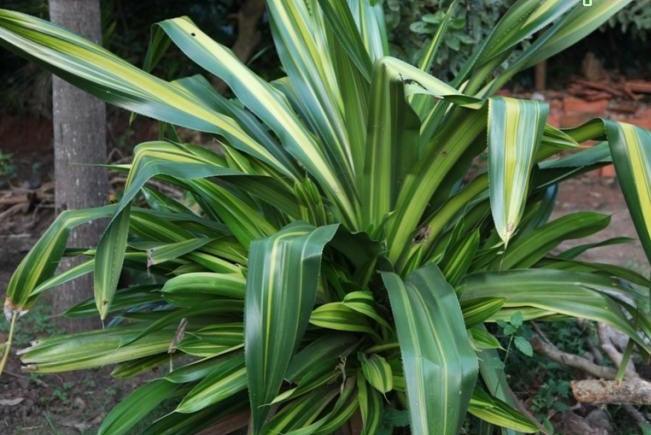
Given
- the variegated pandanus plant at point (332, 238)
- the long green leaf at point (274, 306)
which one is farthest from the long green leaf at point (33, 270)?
the long green leaf at point (274, 306)

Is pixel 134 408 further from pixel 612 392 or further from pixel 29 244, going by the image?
pixel 29 244

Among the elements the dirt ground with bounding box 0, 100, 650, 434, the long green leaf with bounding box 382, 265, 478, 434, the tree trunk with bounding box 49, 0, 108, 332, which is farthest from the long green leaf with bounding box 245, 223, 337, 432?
the tree trunk with bounding box 49, 0, 108, 332

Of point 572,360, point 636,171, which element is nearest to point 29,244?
point 572,360

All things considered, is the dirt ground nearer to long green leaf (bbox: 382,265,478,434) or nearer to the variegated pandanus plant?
the variegated pandanus plant

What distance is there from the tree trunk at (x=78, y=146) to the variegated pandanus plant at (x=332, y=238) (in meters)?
0.73

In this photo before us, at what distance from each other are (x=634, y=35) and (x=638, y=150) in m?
4.45

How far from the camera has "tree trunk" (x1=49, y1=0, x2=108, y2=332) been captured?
2.92 m

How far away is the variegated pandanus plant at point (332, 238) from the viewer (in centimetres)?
166

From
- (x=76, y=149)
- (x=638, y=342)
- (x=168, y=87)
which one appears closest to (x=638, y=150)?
(x=638, y=342)

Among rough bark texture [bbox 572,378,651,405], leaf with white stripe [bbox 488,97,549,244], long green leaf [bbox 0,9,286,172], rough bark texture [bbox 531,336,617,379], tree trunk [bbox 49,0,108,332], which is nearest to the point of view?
leaf with white stripe [bbox 488,97,549,244]

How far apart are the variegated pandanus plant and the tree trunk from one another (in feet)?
2.39

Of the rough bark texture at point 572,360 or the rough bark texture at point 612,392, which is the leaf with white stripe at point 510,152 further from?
the rough bark texture at point 572,360

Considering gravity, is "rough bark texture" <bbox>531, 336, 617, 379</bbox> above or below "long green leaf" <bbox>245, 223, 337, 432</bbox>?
below

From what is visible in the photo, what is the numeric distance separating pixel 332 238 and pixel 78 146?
1.49m
